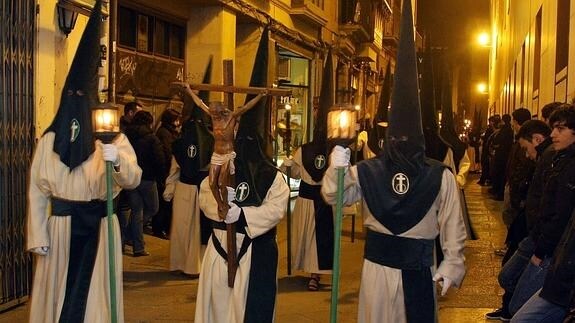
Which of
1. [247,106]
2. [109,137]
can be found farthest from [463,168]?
[109,137]

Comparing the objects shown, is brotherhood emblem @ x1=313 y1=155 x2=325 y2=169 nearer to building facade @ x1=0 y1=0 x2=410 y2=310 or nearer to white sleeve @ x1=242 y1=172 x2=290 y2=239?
building facade @ x1=0 y1=0 x2=410 y2=310

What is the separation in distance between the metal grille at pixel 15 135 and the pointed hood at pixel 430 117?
4.31 metres

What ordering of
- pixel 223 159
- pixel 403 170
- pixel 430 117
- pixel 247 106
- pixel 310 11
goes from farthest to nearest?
pixel 310 11
pixel 430 117
pixel 247 106
pixel 223 159
pixel 403 170

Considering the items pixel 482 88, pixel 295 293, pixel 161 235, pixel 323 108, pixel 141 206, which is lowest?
pixel 295 293

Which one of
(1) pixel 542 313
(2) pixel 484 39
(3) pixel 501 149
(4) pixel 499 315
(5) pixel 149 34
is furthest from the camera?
(2) pixel 484 39

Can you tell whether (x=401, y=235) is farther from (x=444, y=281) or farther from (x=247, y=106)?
(x=247, y=106)

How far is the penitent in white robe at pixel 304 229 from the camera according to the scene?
33.4ft

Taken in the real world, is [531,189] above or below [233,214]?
above

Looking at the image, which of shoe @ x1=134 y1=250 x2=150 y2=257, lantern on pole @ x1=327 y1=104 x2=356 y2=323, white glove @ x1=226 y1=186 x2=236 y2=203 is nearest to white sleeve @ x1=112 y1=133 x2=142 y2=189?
white glove @ x1=226 y1=186 x2=236 y2=203

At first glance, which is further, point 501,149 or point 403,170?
point 501,149

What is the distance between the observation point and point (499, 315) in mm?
8461

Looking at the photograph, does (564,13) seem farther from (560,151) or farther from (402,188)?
(402,188)

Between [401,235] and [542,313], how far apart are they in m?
1.00

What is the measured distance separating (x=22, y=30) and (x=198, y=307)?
417 cm
